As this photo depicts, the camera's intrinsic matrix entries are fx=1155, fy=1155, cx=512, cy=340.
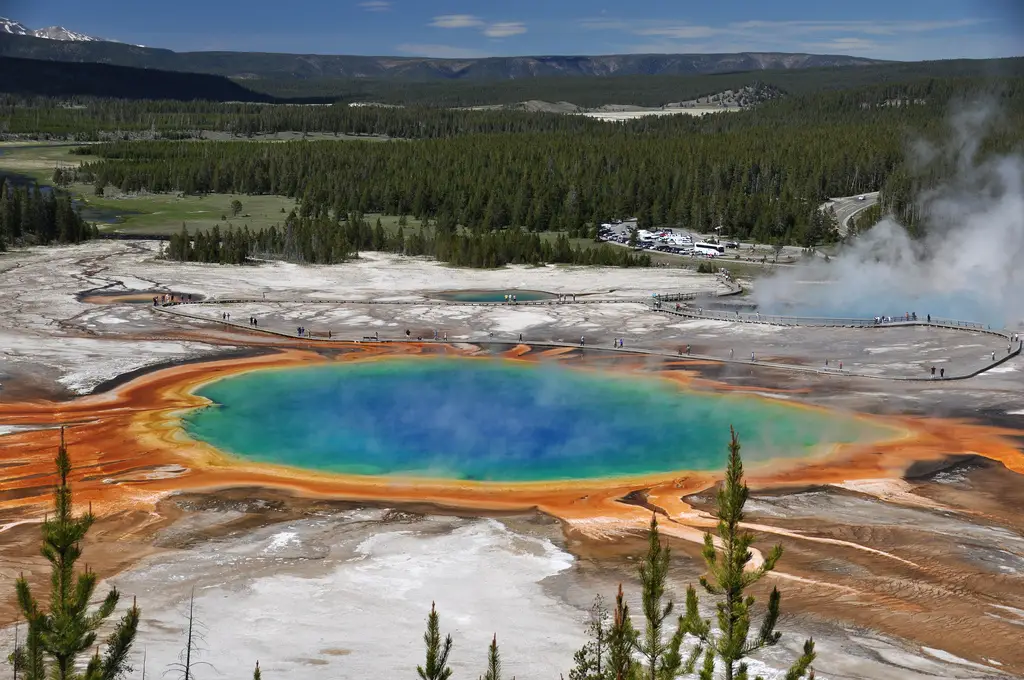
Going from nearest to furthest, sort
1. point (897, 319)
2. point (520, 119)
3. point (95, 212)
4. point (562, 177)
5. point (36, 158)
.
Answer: point (897, 319) → point (95, 212) → point (562, 177) → point (36, 158) → point (520, 119)

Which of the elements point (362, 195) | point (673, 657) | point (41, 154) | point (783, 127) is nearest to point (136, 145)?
point (41, 154)

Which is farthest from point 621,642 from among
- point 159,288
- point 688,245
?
point 688,245

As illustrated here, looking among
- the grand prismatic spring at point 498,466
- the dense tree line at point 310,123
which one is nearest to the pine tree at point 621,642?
the grand prismatic spring at point 498,466

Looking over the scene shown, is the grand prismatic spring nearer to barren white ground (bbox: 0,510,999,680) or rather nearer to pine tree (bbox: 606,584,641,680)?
barren white ground (bbox: 0,510,999,680)

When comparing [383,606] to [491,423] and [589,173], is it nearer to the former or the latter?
[491,423]

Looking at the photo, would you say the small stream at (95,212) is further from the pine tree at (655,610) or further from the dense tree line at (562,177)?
the pine tree at (655,610)

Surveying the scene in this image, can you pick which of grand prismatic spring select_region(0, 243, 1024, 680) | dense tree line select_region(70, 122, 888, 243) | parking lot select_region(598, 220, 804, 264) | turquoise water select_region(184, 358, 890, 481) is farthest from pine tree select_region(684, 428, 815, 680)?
dense tree line select_region(70, 122, 888, 243)
